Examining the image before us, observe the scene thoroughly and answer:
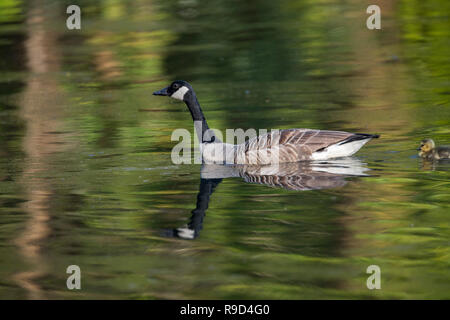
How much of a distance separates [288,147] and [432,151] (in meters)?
2.08

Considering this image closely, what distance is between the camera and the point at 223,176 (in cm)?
1272

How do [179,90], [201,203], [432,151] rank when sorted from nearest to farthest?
[201,203] < [432,151] < [179,90]

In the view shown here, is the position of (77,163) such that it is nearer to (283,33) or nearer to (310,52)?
(310,52)

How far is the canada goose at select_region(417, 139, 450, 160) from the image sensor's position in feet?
41.3

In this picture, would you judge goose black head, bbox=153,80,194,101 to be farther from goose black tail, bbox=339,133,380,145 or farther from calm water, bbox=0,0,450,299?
goose black tail, bbox=339,133,380,145

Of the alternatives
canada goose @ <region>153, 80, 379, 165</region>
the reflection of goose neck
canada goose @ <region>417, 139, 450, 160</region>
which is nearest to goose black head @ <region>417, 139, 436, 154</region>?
canada goose @ <region>417, 139, 450, 160</region>

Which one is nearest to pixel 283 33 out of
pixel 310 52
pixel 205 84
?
pixel 310 52

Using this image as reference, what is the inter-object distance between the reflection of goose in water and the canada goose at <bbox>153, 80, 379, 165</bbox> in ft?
0.40

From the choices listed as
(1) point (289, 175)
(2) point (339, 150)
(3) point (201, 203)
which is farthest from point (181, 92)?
(3) point (201, 203)

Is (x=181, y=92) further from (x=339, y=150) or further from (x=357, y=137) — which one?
(x=357, y=137)

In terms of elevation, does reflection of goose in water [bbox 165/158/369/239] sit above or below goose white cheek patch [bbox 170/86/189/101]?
below

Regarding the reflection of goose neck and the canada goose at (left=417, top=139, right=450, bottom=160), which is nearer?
the reflection of goose neck

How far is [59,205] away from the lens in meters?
11.3

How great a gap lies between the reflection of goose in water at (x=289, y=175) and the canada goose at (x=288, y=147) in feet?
0.40
